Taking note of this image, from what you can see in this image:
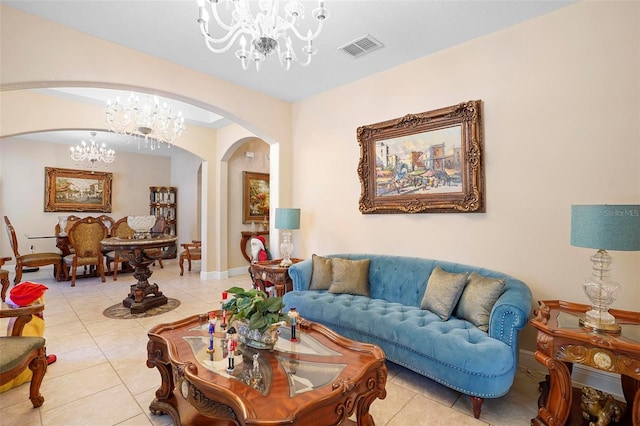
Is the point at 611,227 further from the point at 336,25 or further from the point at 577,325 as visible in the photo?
the point at 336,25

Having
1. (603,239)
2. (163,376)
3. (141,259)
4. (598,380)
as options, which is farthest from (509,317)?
(141,259)

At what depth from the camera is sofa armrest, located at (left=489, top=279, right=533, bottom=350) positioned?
196cm

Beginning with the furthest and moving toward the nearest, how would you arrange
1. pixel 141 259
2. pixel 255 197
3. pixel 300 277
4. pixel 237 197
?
1. pixel 255 197
2. pixel 237 197
3. pixel 141 259
4. pixel 300 277

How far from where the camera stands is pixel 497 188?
2777 mm

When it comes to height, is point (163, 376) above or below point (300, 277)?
below

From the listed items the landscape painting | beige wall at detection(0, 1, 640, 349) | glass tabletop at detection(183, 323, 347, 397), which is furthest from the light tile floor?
the landscape painting

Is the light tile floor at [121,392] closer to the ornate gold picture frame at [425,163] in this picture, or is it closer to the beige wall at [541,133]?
the beige wall at [541,133]

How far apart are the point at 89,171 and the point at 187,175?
2293 millimetres

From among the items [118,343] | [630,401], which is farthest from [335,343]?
[118,343]

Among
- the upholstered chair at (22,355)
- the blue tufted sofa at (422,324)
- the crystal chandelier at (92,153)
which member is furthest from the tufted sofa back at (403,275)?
the crystal chandelier at (92,153)

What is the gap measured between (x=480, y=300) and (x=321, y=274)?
1.62m

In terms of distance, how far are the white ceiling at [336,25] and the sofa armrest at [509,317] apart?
2.26m

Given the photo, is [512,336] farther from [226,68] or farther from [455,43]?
[226,68]

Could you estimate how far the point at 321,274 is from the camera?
3326mm
